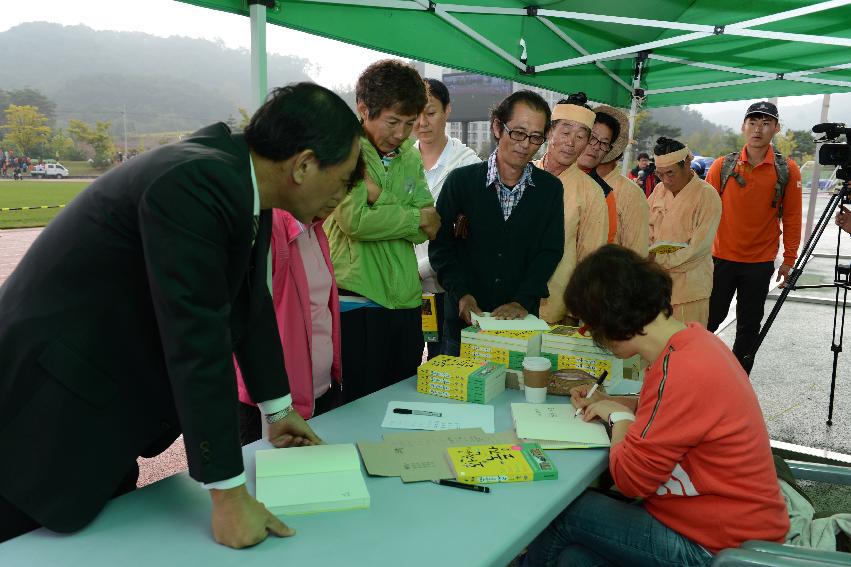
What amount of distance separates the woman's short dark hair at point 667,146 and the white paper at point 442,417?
92.0 inches

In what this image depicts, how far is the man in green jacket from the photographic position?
1809 millimetres

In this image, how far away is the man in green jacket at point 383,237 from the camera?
1809mm

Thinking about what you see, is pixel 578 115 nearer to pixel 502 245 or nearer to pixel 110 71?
→ pixel 502 245

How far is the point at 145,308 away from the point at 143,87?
90.5 ft

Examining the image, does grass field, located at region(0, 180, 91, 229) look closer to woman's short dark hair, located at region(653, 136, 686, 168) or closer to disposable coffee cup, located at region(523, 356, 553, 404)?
woman's short dark hair, located at region(653, 136, 686, 168)

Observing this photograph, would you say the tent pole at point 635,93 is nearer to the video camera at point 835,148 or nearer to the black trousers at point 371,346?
the video camera at point 835,148

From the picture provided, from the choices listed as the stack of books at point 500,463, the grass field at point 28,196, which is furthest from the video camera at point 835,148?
the grass field at point 28,196

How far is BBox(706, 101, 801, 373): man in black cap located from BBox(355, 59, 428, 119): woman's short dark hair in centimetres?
279

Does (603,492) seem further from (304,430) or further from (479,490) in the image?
(304,430)

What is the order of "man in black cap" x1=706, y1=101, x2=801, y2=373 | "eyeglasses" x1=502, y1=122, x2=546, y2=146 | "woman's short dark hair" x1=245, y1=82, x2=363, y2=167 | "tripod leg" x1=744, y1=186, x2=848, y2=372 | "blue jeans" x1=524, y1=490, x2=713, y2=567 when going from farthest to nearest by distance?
"man in black cap" x1=706, y1=101, x2=801, y2=373 → "tripod leg" x1=744, y1=186, x2=848, y2=372 → "eyeglasses" x1=502, y1=122, x2=546, y2=146 → "blue jeans" x1=524, y1=490, x2=713, y2=567 → "woman's short dark hair" x1=245, y1=82, x2=363, y2=167

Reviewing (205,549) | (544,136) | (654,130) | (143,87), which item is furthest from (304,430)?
(654,130)

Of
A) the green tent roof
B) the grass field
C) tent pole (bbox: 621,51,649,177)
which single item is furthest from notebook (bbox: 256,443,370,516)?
the grass field

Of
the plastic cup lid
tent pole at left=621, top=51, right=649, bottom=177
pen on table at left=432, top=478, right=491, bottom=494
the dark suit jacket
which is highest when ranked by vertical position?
tent pole at left=621, top=51, right=649, bottom=177

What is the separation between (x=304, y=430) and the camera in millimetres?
1254
